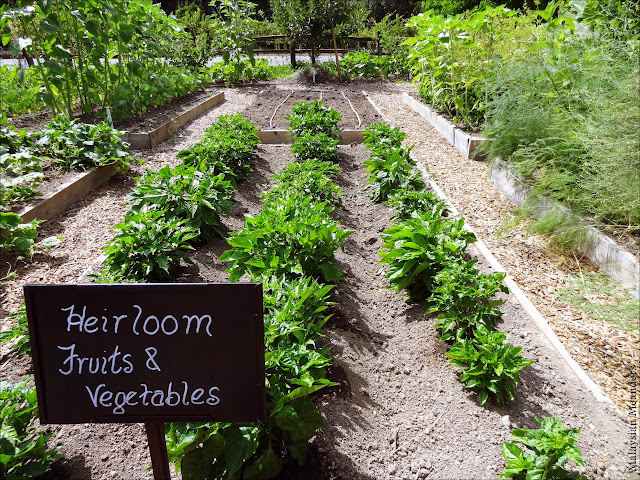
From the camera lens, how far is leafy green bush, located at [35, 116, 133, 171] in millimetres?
4922

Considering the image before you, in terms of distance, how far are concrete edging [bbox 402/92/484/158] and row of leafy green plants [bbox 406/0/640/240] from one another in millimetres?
204

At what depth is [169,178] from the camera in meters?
3.88

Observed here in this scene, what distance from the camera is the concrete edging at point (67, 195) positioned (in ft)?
13.2

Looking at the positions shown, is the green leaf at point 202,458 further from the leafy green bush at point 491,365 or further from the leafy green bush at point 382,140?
the leafy green bush at point 382,140

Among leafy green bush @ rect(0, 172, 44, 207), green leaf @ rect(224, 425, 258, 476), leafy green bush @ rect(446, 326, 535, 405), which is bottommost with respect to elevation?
leafy green bush @ rect(446, 326, 535, 405)

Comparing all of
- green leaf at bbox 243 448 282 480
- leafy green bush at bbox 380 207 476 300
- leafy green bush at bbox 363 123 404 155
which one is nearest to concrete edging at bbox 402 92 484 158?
leafy green bush at bbox 363 123 404 155

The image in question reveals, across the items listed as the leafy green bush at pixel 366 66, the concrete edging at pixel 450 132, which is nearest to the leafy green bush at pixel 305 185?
the concrete edging at pixel 450 132

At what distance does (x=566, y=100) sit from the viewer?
163 inches

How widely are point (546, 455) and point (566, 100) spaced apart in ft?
11.5

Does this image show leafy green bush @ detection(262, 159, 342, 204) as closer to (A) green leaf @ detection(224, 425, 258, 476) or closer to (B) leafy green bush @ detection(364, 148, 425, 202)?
(B) leafy green bush @ detection(364, 148, 425, 202)

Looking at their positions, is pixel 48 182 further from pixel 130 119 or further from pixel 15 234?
pixel 130 119

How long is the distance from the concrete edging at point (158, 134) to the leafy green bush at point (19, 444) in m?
4.98

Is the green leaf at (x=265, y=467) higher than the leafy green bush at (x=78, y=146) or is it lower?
lower

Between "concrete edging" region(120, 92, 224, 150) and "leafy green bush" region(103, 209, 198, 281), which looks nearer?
"leafy green bush" region(103, 209, 198, 281)
